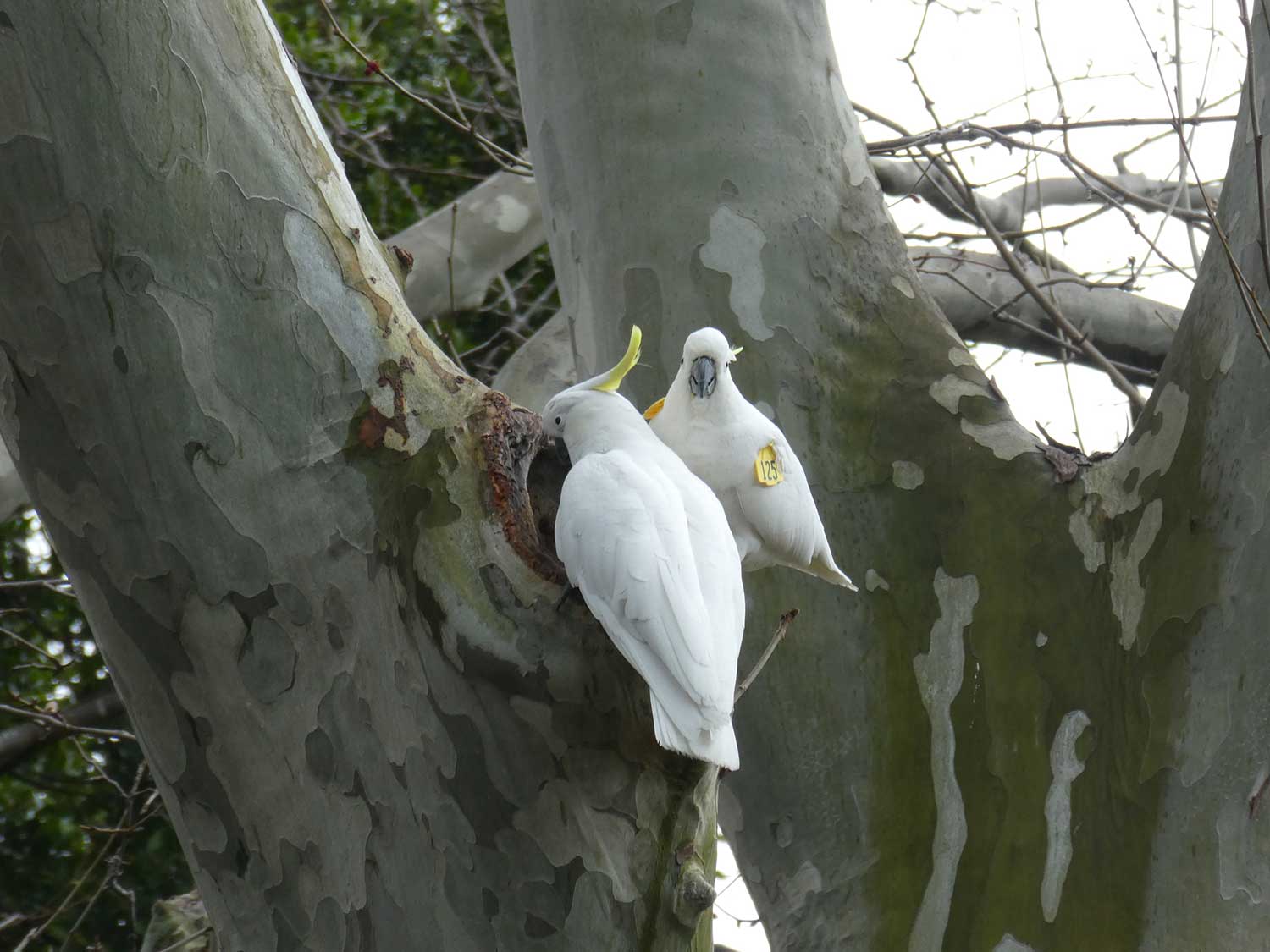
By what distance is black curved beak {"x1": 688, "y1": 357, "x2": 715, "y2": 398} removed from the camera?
5.13 ft

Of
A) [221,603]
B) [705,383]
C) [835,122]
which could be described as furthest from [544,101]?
[221,603]

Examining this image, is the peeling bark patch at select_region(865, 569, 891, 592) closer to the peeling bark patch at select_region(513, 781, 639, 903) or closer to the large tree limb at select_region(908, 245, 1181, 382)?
the peeling bark patch at select_region(513, 781, 639, 903)

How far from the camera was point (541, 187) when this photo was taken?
205 cm

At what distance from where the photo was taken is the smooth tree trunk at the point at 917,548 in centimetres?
140

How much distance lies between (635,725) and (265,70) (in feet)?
2.49

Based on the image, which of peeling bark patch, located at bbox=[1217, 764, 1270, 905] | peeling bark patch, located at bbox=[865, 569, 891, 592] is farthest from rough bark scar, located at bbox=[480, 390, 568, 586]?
peeling bark patch, located at bbox=[1217, 764, 1270, 905]

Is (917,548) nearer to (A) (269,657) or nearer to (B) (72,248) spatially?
(A) (269,657)

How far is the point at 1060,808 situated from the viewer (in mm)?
1473

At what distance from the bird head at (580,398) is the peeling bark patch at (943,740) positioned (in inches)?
19.6

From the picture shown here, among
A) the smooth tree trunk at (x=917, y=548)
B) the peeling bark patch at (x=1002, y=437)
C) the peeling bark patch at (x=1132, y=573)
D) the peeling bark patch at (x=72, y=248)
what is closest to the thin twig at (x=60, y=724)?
the smooth tree trunk at (x=917, y=548)

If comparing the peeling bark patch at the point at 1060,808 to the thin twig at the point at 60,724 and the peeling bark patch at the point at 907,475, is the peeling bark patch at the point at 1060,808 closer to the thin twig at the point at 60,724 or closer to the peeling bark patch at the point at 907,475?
the peeling bark patch at the point at 907,475

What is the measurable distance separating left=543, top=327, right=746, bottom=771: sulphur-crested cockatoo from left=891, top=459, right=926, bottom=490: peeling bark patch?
42 cm

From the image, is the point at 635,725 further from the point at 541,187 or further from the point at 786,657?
the point at 541,187

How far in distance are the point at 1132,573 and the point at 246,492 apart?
38.5 inches
